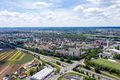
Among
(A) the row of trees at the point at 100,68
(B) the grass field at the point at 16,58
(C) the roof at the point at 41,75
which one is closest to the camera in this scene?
(C) the roof at the point at 41,75

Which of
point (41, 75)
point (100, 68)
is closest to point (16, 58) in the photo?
point (41, 75)

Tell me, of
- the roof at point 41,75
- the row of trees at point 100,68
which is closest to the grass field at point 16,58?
the roof at point 41,75

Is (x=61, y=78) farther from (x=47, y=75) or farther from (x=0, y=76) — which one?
(x=0, y=76)

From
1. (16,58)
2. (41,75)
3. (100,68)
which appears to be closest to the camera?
(41,75)

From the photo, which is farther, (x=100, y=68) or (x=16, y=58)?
(x=16, y=58)

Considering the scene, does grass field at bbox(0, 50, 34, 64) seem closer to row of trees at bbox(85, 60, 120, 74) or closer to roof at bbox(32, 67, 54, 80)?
roof at bbox(32, 67, 54, 80)

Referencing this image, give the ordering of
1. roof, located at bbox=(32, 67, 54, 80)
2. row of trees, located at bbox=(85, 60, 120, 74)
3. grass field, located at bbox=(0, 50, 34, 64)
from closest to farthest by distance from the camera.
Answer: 1. roof, located at bbox=(32, 67, 54, 80)
2. row of trees, located at bbox=(85, 60, 120, 74)
3. grass field, located at bbox=(0, 50, 34, 64)

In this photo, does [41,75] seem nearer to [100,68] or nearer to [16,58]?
[100,68]

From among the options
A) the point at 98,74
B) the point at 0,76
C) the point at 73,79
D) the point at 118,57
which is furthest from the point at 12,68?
the point at 118,57

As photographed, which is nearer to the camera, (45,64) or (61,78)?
(61,78)

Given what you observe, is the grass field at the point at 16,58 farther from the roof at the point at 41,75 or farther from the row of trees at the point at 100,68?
the row of trees at the point at 100,68

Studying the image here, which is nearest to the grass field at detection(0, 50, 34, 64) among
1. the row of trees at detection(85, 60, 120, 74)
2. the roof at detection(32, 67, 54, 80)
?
the roof at detection(32, 67, 54, 80)
